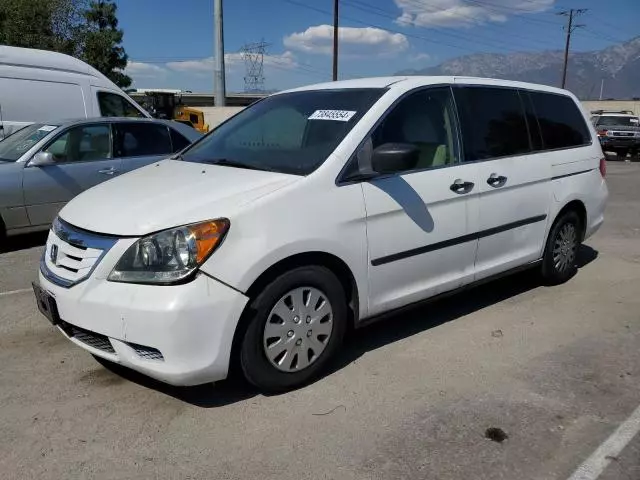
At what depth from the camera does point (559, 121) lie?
16.6 ft

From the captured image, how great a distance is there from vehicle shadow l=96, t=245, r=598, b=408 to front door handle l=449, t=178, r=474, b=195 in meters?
0.81

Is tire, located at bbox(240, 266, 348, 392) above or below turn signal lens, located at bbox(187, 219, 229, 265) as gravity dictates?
below

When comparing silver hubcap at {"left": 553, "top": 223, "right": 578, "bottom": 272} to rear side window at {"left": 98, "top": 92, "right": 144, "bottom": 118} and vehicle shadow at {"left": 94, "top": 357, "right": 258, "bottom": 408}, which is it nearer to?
vehicle shadow at {"left": 94, "top": 357, "right": 258, "bottom": 408}

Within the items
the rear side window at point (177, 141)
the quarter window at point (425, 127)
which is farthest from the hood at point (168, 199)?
the rear side window at point (177, 141)

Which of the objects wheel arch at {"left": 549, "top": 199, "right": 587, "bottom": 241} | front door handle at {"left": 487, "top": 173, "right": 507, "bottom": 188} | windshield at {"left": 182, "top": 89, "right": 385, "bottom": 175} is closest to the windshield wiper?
windshield at {"left": 182, "top": 89, "right": 385, "bottom": 175}

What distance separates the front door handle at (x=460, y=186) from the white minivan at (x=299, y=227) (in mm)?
15

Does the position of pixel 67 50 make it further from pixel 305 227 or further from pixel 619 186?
pixel 305 227

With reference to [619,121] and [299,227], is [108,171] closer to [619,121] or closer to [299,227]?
[299,227]

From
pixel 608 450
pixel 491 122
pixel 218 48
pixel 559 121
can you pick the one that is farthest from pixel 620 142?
pixel 608 450

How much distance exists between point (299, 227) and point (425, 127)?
1365mm

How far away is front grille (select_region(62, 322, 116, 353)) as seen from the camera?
9.79 feet

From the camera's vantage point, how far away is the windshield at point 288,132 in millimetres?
3480

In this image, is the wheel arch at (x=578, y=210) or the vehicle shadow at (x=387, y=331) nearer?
the vehicle shadow at (x=387, y=331)

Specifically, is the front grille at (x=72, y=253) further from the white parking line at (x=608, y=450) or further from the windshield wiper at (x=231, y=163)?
→ the white parking line at (x=608, y=450)
